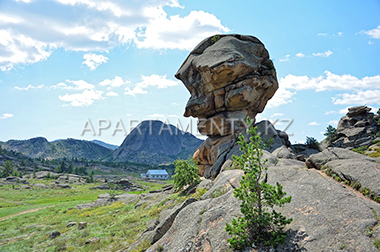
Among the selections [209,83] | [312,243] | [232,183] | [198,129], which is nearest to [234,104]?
[209,83]

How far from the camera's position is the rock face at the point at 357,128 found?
2540 inches

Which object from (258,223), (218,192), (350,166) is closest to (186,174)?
(218,192)

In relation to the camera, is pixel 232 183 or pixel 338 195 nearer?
pixel 338 195

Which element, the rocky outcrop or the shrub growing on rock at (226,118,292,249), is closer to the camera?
the shrub growing on rock at (226,118,292,249)

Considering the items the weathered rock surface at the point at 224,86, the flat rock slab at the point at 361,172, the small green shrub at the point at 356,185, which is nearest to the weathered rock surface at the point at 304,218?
the small green shrub at the point at 356,185

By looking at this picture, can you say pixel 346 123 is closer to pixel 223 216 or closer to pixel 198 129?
pixel 198 129

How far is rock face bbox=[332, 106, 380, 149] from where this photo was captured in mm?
64512

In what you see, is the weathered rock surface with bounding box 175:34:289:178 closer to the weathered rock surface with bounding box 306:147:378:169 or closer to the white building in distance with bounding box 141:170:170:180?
the weathered rock surface with bounding box 306:147:378:169

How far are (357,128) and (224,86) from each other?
50341mm

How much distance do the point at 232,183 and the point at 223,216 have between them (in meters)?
4.28

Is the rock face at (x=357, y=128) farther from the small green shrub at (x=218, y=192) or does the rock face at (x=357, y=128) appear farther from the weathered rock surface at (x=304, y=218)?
the small green shrub at (x=218, y=192)

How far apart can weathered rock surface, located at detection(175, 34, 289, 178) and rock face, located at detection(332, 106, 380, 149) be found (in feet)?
115

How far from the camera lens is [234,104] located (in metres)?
42.9

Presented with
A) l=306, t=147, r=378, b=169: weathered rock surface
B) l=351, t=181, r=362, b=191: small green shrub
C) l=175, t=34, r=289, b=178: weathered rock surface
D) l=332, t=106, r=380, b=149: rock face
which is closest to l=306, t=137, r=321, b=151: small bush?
A: l=175, t=34, r=289, b=178: weathered rock surface
